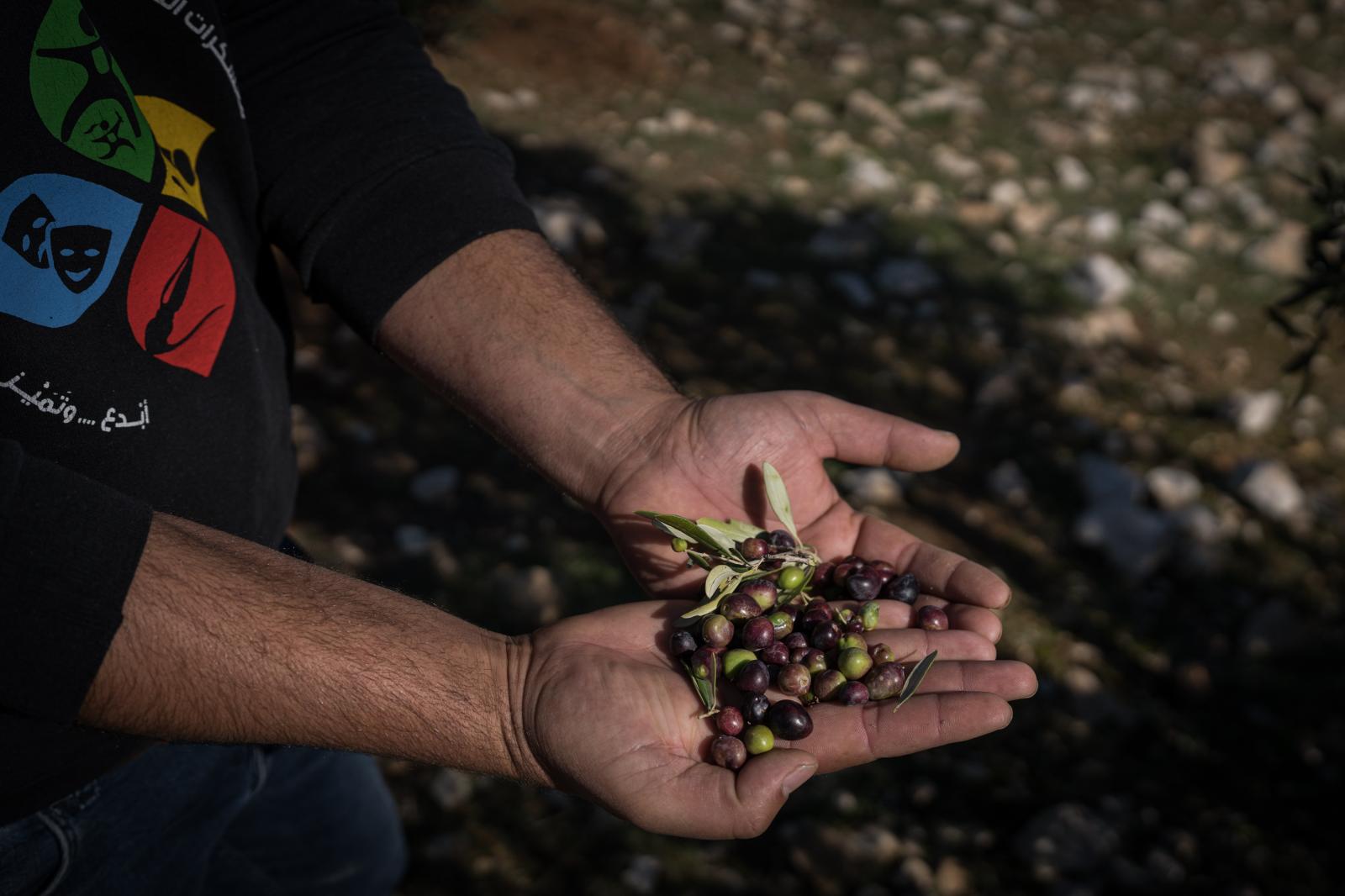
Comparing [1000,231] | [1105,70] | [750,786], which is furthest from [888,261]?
[750,786]

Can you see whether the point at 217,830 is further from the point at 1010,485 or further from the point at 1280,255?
the point at 1280,255

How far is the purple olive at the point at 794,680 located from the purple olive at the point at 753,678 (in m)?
0.05

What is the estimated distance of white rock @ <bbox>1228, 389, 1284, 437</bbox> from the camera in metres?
4.86

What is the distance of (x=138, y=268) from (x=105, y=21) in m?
0.48

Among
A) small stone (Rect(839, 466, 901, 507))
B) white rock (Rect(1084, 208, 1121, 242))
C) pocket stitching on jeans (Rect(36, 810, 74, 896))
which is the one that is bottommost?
small stone (Rect(839, 466, 901, 507))

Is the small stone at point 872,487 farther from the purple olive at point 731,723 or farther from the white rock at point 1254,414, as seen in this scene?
the purple olive at point 731,723

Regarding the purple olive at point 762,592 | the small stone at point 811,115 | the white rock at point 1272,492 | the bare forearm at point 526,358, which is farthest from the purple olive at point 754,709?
the small stone at point 811,115

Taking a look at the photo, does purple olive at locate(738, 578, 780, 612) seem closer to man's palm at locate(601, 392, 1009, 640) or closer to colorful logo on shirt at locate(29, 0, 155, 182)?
man's palm at locate(601, 392, 1009, 640)

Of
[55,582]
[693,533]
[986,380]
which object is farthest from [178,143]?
[986,380]

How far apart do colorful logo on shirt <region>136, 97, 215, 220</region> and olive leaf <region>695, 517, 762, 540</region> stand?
1.17 metres

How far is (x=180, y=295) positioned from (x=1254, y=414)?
4632 millimetres

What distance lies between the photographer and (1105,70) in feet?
25.1

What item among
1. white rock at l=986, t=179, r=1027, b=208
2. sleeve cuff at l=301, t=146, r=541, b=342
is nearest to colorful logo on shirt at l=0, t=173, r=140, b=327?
sleeve cuff at l=301, t=146, r=541, b=342

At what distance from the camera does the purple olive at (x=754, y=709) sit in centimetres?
201
